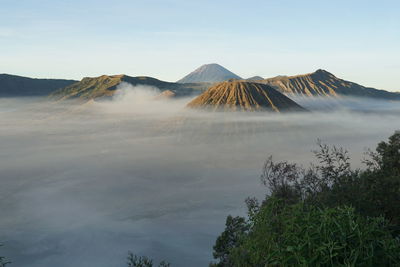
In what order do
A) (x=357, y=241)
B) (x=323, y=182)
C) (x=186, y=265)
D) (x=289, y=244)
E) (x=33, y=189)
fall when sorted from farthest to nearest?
(x=33, y=189) → (x=186, y=265) → (x=323, y=182) → (x=289, y=244) → (x=357, y=241)

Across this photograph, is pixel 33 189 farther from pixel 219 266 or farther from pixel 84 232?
pixel 219 266

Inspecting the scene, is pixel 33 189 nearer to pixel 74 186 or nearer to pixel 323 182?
pixel 74 186

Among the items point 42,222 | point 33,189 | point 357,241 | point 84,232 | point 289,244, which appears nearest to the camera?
point 357,241

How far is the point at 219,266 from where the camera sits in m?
34.0

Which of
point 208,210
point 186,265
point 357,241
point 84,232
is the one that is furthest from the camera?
point 208,210

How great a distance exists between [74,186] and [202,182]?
6847 cm

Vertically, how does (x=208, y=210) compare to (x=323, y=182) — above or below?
below

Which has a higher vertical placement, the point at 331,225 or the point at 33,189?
the point at 331,225

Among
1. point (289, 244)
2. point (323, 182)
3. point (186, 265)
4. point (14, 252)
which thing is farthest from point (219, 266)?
point (14, 252)

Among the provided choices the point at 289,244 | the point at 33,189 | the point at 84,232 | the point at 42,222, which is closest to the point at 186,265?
the point at 84,232

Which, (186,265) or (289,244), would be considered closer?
(289,244)

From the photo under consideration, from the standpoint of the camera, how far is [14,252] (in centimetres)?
10131

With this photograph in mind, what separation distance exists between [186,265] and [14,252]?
163 ft

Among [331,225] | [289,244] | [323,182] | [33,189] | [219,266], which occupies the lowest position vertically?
[33,189]
